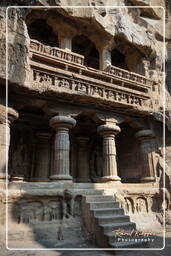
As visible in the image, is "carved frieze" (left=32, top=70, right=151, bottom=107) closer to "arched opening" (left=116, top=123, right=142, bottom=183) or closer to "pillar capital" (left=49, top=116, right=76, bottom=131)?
"pillar capital" (left=49, top=116, right=76, bottom=131)

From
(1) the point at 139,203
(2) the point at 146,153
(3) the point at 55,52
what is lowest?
(1) the point at 139,203

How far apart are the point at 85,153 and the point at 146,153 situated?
2954 millimetres

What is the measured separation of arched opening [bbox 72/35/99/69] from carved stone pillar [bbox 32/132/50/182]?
410 cm

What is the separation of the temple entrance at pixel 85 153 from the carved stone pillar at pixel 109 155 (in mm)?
2061

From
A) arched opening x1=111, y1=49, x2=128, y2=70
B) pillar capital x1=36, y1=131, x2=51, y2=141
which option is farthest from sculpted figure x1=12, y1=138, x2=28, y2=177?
arched opening x1=111, y1=49, x2=128, y2=70

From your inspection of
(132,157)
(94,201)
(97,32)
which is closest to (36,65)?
(97,32)

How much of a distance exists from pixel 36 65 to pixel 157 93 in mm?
5259

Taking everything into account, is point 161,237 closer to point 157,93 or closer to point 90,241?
point 90,241

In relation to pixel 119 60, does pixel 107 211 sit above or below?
below

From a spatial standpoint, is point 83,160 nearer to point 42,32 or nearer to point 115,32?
point 115,32

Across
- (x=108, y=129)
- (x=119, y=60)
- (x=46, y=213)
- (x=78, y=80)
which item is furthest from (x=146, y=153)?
(x=119, y=60)

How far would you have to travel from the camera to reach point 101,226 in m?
4.51

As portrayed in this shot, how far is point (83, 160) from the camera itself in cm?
1032

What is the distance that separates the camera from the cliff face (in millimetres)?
6125
